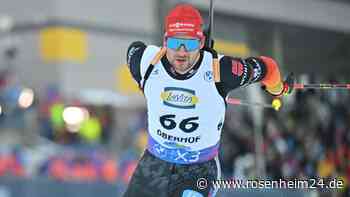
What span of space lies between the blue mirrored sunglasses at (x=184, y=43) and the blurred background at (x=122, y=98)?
0.14m

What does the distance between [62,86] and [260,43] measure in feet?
11.6

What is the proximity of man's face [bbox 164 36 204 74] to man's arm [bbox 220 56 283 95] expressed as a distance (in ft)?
0.27

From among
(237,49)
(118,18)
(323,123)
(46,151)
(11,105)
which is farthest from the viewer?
(118,18)

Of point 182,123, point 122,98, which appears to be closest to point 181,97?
point 182,123

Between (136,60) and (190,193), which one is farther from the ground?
(136,60)

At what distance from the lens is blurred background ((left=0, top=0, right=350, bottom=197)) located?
8.60 feet

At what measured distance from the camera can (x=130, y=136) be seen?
5.37m

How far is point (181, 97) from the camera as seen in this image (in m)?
2.21

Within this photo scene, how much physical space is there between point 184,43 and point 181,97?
0.14 m

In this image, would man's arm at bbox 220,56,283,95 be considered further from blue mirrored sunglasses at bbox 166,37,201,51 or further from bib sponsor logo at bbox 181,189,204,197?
bib sponsor logo at bbox 181,189,204,197

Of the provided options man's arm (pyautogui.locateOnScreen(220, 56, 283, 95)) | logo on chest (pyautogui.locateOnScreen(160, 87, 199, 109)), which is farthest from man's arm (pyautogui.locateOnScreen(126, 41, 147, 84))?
man's arm (pyautogui.locateOnScreen(220, 56, 283, 95))

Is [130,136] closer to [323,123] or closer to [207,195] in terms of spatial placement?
[323,123]

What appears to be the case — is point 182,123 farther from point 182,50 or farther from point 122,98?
point 122,98

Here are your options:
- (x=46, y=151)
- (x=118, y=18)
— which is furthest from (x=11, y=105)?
(x=118, y=18)
